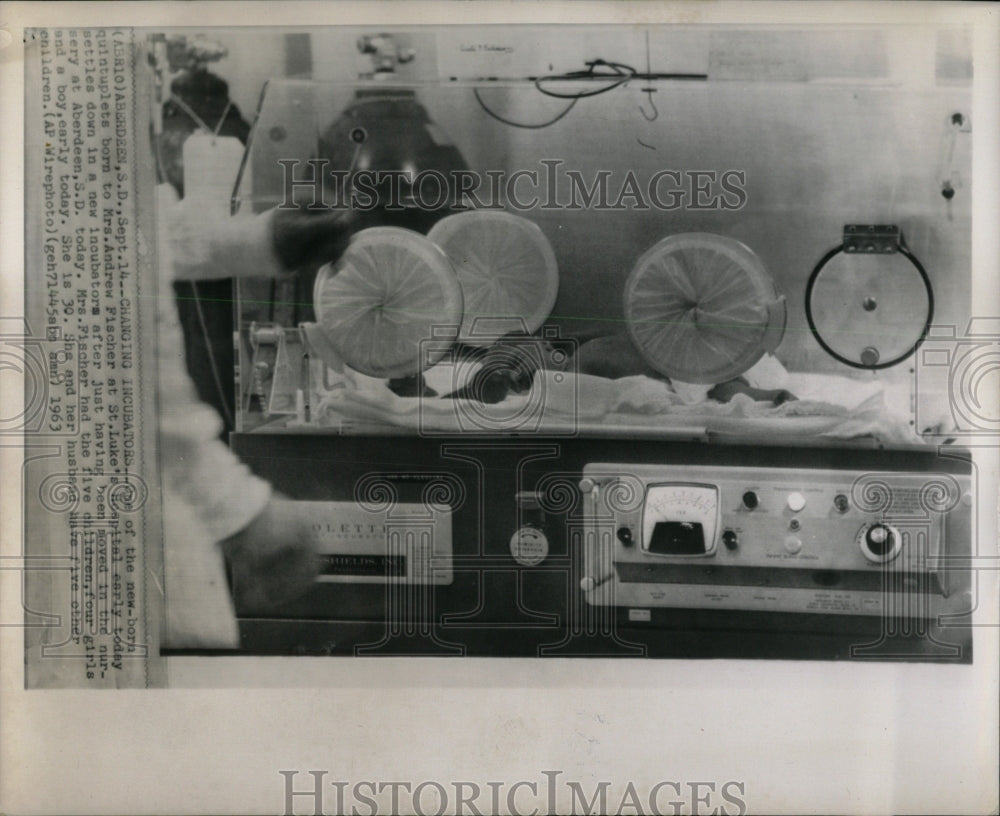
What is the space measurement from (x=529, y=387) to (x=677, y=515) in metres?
0.30

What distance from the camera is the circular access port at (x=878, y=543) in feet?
3.89

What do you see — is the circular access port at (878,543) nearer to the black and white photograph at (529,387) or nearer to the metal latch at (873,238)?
the black and white photograph at (529,387)

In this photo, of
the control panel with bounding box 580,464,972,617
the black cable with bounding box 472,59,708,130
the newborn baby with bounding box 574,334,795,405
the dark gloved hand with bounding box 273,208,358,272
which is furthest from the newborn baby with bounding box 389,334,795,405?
the black cable with bounding box 472,59,708,130

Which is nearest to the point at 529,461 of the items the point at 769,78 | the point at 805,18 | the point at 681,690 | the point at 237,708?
the point at 681,690

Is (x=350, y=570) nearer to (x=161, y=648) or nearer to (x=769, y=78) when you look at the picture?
(x=161, y=648)

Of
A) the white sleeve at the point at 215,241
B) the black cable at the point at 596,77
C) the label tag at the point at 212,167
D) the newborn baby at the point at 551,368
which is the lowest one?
the newborn baby at the point at 551,368

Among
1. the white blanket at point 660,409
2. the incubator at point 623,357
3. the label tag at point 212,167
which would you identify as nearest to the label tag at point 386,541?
the incubator at point 623,357

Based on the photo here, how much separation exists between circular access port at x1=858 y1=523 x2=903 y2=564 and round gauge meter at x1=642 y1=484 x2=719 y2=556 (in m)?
0.23

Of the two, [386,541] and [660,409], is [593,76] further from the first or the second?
[386,541]

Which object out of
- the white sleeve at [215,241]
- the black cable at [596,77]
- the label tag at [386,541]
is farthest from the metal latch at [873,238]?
the white sleeve at [215,241]

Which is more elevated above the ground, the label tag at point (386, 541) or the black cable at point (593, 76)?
the black cable at point (593, 76)

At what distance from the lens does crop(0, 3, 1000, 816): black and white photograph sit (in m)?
1.17

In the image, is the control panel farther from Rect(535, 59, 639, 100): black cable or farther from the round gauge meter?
Rect(535, 59, 639, 100): black cable

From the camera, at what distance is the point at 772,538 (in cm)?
119
